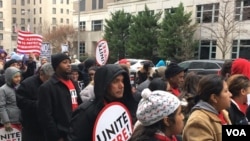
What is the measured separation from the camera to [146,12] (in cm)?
3812

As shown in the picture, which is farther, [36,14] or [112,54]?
[36,14]

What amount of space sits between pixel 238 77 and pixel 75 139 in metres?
1.92

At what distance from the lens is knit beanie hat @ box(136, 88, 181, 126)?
2.52m

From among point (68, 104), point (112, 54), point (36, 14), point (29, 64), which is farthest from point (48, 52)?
point (36, 14)

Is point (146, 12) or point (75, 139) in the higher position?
point (146, 12)

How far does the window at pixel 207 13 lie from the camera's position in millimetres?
34969

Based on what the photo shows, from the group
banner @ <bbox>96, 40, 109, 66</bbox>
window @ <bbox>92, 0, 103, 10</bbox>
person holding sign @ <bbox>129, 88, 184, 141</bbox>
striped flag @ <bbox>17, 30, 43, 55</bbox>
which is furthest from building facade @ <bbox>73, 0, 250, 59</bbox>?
person holding sign @ <bbox>129, 88, 184, 141</bbox>

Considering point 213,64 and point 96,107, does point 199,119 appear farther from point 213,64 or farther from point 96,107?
point 213,64

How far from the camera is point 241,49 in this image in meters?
33.1

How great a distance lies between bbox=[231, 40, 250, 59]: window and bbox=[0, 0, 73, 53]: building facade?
7080 cm

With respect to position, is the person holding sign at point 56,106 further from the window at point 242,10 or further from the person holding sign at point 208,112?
the window at point 242,10

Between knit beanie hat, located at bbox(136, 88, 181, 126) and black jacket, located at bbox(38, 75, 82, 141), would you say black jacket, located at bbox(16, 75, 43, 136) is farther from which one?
knit beanie hat, located at bbox(136, 88, 181, 126)

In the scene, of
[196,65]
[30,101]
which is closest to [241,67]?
[30,101]

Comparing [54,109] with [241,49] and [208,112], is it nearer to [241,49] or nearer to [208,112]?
[208,112]
